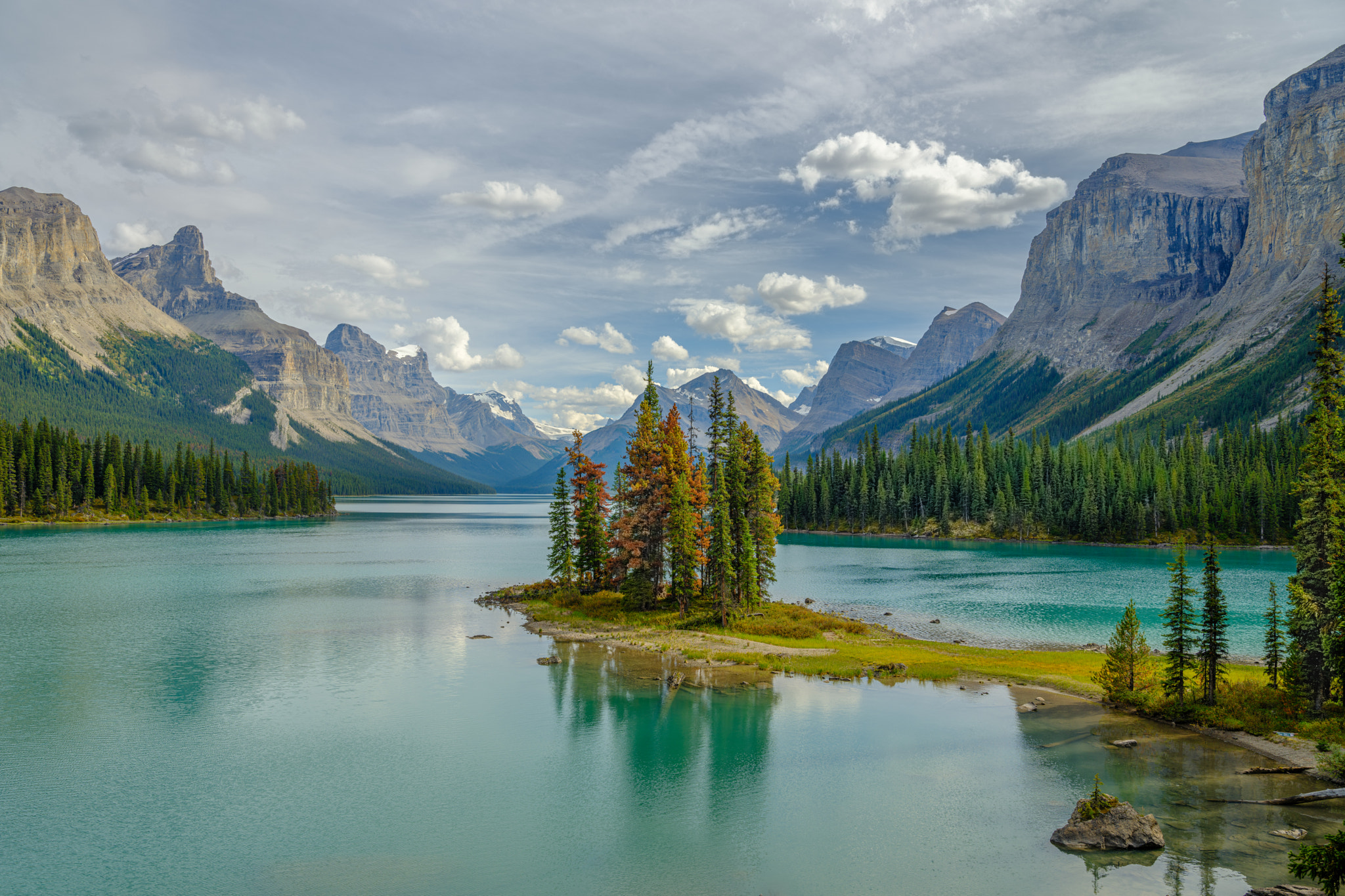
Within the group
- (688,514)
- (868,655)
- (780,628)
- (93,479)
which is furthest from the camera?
(93,479)

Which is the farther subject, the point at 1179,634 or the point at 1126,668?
the point at 1126,668

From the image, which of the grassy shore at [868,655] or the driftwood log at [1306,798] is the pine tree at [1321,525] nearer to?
the grassy shore at [868,655]

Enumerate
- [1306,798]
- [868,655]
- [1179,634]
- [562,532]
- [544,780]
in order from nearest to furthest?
[1306,798], [544,780], [1179,634], [868,655], [562,532]

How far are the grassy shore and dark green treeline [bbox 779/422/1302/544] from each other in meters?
113

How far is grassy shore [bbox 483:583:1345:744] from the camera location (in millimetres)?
33812

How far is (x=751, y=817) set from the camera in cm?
2662

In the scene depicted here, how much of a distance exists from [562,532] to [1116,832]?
2366 inches

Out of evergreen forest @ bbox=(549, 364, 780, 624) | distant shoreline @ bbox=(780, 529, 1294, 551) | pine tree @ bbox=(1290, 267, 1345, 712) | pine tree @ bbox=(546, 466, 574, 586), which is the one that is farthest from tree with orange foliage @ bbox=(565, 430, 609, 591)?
pine tree @ bbox=(1290, 267, 1345, 712)

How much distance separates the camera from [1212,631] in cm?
3325

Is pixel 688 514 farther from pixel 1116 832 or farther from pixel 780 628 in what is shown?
pixel 1116 832

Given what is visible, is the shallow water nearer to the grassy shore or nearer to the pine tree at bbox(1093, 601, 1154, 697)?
the grassy shore

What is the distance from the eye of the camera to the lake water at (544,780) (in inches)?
875

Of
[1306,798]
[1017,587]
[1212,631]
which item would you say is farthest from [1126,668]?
[1017,587]

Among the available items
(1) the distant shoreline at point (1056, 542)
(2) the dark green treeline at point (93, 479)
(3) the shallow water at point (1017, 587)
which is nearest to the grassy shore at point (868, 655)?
(3) the shallow water at point (1017, 587)
